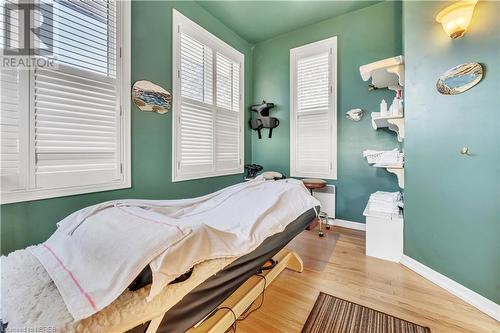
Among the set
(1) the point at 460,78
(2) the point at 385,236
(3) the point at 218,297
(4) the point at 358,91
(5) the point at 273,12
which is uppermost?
(5) the point at 273,12

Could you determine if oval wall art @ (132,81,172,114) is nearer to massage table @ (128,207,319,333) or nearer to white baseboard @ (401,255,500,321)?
massage table @ (128,207,319,333)

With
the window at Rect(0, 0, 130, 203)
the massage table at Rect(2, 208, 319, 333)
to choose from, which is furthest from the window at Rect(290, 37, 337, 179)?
the window at Rect(0, 0, 130, 203)

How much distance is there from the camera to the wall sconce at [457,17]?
4.77 feet

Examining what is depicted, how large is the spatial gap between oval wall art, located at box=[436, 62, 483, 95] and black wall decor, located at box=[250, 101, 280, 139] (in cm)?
218

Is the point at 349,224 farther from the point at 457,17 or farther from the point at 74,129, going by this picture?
the point at 74,129

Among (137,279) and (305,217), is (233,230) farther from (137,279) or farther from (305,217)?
(305,217)

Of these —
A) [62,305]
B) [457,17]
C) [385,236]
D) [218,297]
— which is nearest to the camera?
[62,305]

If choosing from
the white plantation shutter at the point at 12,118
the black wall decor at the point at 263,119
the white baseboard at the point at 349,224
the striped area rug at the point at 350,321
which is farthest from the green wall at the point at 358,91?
the white plantation shutter at the point at 12,118

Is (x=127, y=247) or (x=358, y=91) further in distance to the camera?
(x=358, y=91)

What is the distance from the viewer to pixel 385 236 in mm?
2143

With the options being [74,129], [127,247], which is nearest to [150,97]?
[74,129]

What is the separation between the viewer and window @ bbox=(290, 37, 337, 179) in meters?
3.11

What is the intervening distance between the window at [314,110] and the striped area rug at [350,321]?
6.44 ft

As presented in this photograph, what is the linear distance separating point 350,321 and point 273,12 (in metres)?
3.55
